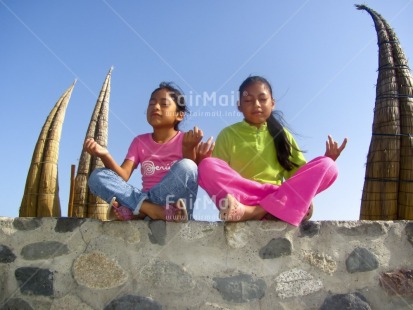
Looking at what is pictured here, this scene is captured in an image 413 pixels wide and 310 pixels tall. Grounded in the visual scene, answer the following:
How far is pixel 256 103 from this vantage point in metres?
2.55

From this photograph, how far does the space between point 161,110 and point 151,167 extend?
382mm

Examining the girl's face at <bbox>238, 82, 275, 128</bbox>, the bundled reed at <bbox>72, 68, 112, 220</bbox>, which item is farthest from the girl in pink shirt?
the bundled reed at <bbox>72, 68, 112, 220</bbox>

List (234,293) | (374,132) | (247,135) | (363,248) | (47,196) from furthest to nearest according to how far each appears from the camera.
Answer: (47,196), (374,132), (247,135), (363,248), (234,293)

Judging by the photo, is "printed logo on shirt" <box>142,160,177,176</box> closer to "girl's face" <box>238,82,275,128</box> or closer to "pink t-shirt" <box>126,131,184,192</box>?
"pink t-shirt" <box>126,131,184,192</box>

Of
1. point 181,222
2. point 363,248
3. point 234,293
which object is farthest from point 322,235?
point 181,222

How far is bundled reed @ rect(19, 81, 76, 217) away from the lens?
4.12m

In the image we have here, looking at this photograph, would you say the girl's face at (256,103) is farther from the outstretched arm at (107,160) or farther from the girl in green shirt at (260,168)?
the outstretched arm at (107,160)

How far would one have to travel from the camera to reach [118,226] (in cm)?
193

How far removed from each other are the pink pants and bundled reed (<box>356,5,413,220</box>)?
5.14 feet

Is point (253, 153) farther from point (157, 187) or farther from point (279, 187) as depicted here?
point (157, 187)

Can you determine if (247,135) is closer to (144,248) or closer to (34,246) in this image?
(144,248)

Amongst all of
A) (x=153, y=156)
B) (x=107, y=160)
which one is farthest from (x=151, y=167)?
(x=107, y=160)

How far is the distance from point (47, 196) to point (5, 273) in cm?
236

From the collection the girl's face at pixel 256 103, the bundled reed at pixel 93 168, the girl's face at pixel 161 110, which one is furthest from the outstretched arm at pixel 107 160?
the bundled reed at pixel 93 168
